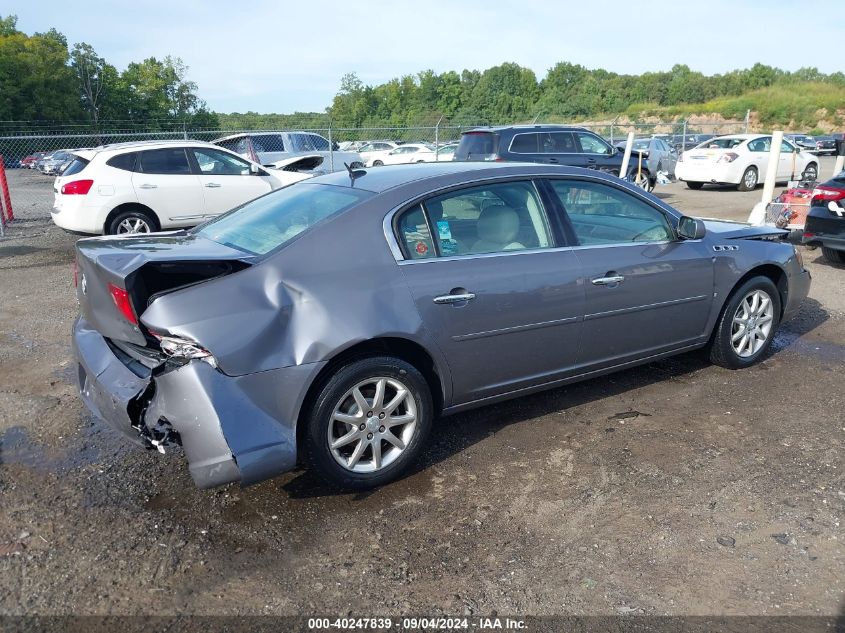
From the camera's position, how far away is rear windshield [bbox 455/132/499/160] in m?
13.9

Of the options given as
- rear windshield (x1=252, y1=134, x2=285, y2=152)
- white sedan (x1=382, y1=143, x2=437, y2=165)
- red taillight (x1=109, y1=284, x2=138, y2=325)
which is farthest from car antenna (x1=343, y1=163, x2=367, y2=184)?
white sedan (x1=382, y1=143, x2=437, y2=165)

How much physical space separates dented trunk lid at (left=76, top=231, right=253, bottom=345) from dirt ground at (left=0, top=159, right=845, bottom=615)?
90cm

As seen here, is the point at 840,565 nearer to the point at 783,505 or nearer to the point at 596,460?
the point at 783,505

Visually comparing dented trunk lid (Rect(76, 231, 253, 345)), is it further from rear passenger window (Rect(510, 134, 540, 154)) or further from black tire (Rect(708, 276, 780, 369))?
rear passenger window (Rect(510, 134, 540, 154))

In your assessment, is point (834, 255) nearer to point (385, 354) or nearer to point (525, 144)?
point (525, 144)

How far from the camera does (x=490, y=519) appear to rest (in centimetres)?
328

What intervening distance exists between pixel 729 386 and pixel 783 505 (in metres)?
1.65

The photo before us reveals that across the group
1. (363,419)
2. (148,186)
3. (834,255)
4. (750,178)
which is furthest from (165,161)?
(750,178)

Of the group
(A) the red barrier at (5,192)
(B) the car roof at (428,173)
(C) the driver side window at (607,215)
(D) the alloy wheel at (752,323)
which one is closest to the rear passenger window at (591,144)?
(D) the alloy wheel at (752,323)

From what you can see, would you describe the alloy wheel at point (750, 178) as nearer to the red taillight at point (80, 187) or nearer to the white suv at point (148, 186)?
the white suv at point (148, 186)

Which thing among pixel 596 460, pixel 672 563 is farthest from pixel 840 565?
pixel 596 460

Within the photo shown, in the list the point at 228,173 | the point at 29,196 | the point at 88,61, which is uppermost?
the point at 88,61

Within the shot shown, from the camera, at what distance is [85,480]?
364 cm

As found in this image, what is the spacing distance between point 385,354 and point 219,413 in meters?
0.87
